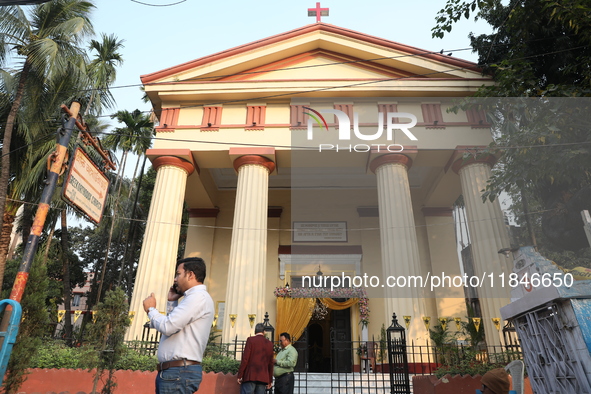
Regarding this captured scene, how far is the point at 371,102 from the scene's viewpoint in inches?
554

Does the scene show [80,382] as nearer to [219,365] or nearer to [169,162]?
[219,365]

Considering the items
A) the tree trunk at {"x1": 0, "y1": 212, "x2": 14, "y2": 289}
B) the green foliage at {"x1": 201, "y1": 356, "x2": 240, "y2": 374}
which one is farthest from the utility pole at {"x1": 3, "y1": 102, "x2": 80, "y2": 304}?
the tree trunk at {"x1": 0, "y1": 212, "x2": 14, "y2": 289}

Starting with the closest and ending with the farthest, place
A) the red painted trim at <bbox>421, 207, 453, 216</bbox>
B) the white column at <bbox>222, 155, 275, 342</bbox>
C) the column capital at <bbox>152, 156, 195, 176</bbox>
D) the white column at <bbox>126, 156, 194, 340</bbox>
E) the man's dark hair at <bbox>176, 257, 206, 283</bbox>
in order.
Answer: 1. the man's dark hair at <bbox>176, 257, 206, 283</bbox>
2. the white column at <bbox>222, 155, 275, 342</bbox>
3. the white column at <bbox>126, 156, 194, 340</bbox>
4. the column capital at <bbox>152, 156, 195, 176</bbox>
5. the red painted trim at <bbox>421, 207, 453, 216</bbox>

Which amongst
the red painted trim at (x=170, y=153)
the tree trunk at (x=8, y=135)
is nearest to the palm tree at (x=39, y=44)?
the tree trunk at (x=8, y=135)

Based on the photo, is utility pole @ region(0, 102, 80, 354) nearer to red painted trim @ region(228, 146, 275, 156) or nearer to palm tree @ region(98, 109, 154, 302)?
red painted trim @ region(228, 146, 275, 156)

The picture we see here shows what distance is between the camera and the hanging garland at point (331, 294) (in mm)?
14906

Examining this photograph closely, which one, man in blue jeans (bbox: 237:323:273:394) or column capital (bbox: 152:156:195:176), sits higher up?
column capital (bbox: 152:156:195:176)

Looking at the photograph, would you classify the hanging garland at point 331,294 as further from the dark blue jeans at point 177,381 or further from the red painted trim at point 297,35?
the dark blue jeans at point 177,381

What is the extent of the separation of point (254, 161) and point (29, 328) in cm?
835

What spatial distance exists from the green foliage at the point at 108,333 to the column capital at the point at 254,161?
24.1 ft

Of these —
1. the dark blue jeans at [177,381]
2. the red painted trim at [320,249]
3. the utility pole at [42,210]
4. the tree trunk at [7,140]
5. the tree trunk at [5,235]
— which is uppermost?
the tree trunk at [7,140]

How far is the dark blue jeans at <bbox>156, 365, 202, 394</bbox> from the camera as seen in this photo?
2.77 metres

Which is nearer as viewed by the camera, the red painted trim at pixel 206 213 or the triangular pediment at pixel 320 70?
the triangular pediment at pixel 320 70

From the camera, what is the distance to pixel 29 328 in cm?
588
